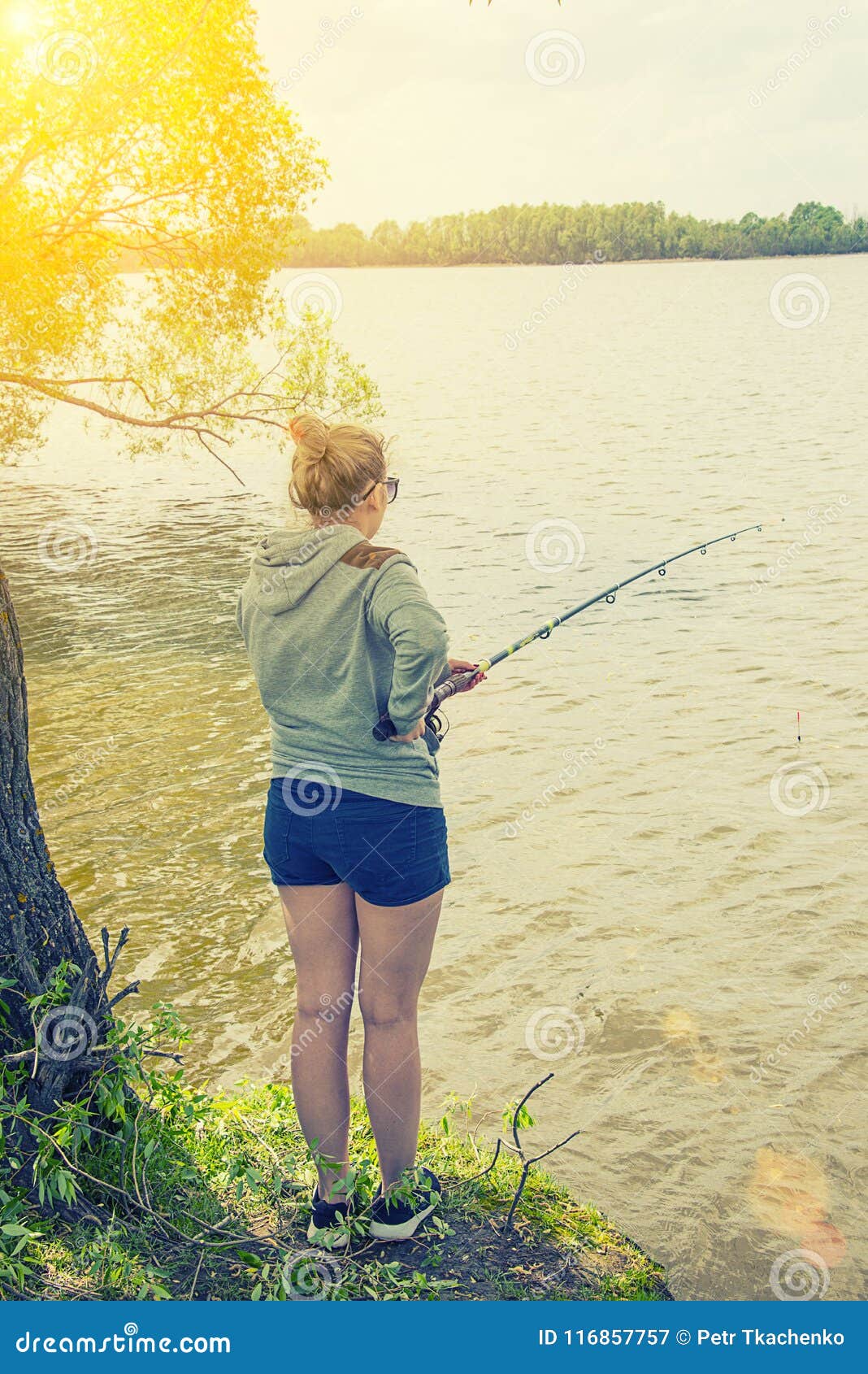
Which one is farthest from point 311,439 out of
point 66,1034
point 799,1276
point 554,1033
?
point 554,1033

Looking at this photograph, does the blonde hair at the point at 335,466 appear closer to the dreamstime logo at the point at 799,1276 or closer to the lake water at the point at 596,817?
the lake water at the point at 596,817

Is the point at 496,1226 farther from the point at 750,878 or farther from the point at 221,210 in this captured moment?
the point at 221,210

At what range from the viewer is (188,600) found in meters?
15.1

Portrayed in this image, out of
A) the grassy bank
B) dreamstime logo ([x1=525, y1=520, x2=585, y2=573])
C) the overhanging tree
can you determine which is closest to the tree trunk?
the grassy bank

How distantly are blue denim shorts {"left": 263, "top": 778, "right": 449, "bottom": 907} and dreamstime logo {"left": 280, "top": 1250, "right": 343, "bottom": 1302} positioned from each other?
3.27ft

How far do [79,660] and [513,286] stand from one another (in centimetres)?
12769

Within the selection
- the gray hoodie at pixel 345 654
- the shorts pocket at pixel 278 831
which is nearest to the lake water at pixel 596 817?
the shorts pocket at pixel 278 831

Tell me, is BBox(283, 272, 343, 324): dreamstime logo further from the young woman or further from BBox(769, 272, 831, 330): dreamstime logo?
BBox(769, 272, 831, 330): dreamstime logo

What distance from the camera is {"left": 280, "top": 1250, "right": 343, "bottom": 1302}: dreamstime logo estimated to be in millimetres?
3080

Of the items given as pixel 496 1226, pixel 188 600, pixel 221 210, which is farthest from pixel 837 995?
pixel 221 210

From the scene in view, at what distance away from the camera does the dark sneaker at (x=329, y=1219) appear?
3264 mm

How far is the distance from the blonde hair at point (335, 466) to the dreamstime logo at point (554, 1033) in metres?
3.32

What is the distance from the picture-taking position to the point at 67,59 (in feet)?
42.7

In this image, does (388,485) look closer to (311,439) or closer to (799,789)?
(311,439)
